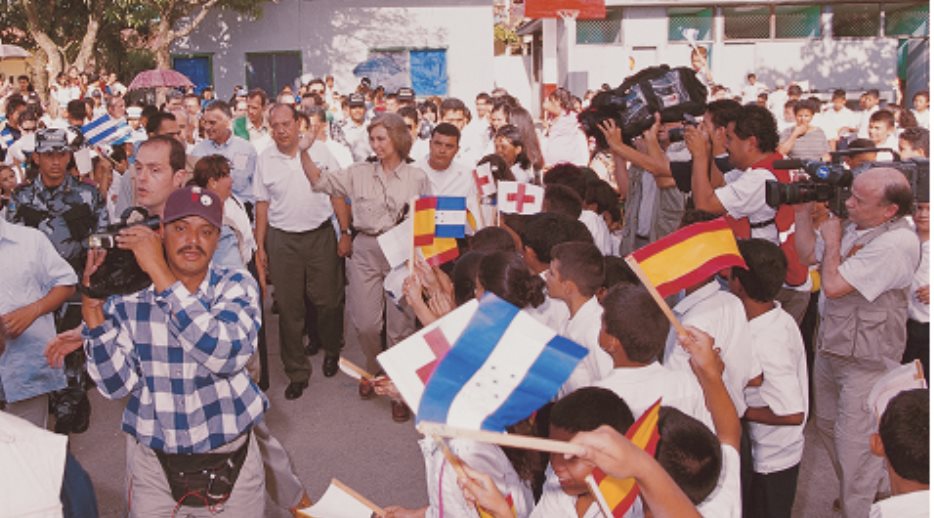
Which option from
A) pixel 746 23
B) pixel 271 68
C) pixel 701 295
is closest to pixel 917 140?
pixel 701 295

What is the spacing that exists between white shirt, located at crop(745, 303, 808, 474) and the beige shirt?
311cm

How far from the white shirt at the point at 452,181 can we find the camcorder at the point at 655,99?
4.17 ft

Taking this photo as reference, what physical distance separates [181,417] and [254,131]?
7.39 metres

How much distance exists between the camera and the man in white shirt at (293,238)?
6.63 m

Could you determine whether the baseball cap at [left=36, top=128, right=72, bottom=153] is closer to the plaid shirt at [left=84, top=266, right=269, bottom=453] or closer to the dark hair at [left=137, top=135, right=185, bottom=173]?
the dark hair at [left=137, top=135, right=185, bottom=173]

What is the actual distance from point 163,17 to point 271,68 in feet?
10.7

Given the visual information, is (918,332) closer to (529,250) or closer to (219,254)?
(529,250)

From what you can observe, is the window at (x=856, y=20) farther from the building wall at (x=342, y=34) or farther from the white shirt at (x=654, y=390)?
the white shirt at (x=654, y=390)

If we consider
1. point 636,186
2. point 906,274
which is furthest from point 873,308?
point 636,186

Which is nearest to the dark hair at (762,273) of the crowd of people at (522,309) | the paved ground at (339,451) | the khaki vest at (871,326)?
the crowd of people at (522,309)

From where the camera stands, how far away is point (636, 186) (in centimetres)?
669

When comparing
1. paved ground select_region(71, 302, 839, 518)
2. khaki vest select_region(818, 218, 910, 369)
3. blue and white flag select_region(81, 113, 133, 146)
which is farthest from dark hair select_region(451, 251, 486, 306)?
blue and white flag select_region(81, 113, 133, 146)

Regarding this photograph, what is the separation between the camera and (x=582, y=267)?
385cm

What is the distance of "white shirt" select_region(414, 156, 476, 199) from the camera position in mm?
6738
